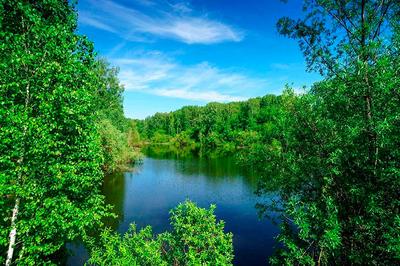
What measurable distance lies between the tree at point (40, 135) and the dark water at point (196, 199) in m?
11.0

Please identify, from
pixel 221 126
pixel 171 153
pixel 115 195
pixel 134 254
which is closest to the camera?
pixel 134 254

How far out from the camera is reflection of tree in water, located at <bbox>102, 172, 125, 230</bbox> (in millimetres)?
27158

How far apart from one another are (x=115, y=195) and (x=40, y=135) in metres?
28.0

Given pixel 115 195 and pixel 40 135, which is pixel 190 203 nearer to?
pixel 40 135

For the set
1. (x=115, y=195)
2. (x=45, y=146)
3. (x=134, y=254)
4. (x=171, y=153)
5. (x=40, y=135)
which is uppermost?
(x=40, y=135)

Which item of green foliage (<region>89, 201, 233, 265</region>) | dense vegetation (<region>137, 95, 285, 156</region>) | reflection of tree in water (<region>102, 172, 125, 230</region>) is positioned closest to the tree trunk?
green foliage (<region>89, 201, 233, 265</region>)

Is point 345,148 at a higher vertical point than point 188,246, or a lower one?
higher

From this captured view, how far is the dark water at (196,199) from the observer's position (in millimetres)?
23109

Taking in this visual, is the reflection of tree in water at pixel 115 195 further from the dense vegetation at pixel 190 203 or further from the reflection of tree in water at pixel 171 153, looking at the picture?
the reflection of tree in water at pixel 171 153

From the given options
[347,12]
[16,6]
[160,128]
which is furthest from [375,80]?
[160,128]

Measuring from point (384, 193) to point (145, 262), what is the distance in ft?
31.5

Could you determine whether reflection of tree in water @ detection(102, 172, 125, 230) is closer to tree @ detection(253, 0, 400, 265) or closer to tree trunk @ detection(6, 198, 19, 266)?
tree trunk @ detection(6, 198, 19, 266)

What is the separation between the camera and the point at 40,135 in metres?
9.84

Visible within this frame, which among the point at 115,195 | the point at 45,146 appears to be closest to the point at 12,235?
the point at 45,146
